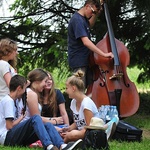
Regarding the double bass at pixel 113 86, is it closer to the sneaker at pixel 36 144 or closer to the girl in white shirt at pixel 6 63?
the girl in white shirt at pixel 6 63

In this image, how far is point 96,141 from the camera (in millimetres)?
4457

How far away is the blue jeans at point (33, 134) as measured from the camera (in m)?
4.48

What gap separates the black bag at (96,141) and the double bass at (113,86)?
4.14 feet

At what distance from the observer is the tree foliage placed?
7762 mm

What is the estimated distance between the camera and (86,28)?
5898 mm

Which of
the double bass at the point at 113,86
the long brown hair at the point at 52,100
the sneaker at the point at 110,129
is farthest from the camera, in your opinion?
the double bass at the point at 113,86

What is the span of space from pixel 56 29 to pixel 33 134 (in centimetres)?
387

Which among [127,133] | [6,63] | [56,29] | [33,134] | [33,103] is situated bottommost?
[127,133]

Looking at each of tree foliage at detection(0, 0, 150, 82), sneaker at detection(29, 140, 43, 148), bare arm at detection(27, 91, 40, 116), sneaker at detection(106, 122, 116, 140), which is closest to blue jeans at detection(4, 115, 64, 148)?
sneaker at detection(29, 140, 43, 148)

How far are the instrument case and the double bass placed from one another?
1.51ft

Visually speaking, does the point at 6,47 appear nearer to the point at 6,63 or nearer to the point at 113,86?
the point at 6,63

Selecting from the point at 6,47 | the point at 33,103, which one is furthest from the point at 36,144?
the point at 6,47

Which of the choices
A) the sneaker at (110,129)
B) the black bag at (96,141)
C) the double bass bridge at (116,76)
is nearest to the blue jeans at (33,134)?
the black bag at (96,141)

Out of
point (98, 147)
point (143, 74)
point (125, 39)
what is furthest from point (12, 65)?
point (143, 74)
